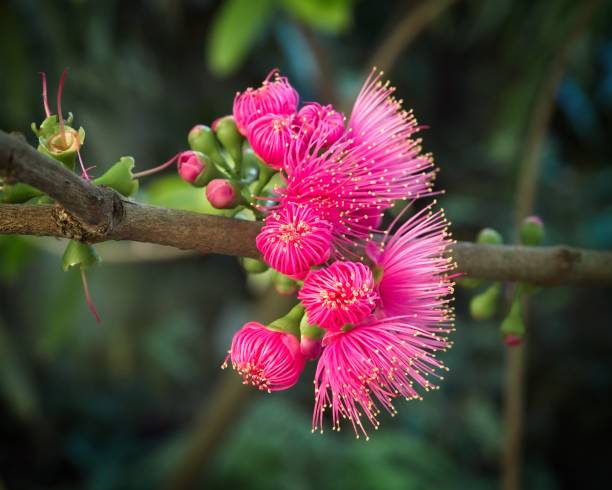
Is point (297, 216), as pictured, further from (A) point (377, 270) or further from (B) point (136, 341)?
(B) point (136, 341)

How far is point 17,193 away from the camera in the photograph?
818 mm

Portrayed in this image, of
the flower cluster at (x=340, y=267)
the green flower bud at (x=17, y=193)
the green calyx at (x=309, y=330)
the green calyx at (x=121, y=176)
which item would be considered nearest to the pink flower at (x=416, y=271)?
the flower cluster at (x=340, y=267)

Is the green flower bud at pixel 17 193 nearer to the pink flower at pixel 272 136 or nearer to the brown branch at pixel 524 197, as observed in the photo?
the pink flower at pixel 272 136

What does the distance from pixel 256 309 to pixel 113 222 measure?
9.20 ft

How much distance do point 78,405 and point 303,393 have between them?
80.4 inches

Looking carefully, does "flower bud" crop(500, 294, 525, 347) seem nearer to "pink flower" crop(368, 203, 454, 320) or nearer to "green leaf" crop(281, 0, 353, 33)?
"pink flower" crop(368, 203, 454, 320)

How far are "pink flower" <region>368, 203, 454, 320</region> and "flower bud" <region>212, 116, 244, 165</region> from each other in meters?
0.27

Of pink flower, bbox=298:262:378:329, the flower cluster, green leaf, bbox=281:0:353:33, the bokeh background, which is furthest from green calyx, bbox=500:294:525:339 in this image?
the bokeh background

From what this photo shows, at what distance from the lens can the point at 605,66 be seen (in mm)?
5016

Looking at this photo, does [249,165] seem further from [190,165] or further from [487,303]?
[487,303]

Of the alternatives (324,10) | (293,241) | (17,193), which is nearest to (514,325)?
(293,241)

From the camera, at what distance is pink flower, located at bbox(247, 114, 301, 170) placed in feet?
2.98

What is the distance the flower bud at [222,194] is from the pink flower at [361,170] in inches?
2.7

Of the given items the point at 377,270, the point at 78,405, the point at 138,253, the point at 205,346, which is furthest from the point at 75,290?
the point at 205,346
